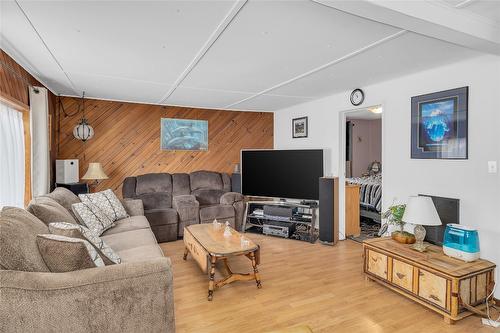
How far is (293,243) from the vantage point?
4379 mm

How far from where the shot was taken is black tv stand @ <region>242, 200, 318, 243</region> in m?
4.57

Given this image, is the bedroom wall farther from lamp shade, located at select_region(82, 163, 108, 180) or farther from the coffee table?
lamp shade, located at select_region(82, 163, 108, 180)

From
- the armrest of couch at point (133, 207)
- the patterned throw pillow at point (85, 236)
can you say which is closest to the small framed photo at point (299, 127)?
the armrest of couch at point (133, 207)

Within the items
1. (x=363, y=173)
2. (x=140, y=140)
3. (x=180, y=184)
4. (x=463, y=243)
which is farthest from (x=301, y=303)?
(x=363, y=173)

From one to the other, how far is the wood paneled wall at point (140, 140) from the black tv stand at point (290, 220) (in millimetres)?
1294

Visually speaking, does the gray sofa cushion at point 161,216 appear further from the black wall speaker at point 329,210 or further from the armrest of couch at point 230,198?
the black wall speaker at point 329,210

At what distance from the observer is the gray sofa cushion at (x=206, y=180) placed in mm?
5242

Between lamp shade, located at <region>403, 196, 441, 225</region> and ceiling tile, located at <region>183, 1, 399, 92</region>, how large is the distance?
152 cm

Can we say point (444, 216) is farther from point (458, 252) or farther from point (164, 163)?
point (164, 163)

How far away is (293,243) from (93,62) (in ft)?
11.5

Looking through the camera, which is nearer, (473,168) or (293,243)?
(473,168)

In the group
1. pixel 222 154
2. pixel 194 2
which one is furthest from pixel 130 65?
pixel 222 154

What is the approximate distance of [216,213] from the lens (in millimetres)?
4777

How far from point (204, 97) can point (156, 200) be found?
6.12 feet
